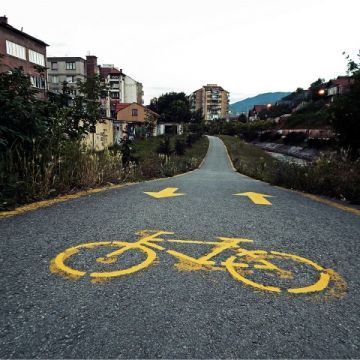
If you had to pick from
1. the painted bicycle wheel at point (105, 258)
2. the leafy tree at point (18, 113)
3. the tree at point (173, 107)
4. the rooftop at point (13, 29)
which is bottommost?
the painted bicycle wheel at point (105, 258)

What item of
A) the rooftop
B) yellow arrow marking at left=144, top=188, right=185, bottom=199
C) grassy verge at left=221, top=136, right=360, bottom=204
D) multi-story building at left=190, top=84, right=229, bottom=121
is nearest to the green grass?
grassy verge at left=221, top=136, right=360, bottom=204

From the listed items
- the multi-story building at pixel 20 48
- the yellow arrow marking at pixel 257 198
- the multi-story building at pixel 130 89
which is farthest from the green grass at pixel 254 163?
the multi-story building at pixel 130 89

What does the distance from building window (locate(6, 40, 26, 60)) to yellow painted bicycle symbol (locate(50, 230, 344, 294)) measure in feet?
136

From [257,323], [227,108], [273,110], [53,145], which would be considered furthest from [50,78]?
[227,108]

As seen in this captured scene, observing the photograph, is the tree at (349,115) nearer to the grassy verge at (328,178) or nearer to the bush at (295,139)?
the grassy verge at (328,178)

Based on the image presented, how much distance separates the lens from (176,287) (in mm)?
2457

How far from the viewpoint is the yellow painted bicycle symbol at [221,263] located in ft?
8.51

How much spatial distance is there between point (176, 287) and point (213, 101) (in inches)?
6870

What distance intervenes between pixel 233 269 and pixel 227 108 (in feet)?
592

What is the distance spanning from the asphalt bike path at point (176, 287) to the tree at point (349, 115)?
16.6ft

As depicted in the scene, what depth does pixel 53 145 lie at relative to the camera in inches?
242

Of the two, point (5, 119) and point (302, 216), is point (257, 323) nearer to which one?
point (302, 216)

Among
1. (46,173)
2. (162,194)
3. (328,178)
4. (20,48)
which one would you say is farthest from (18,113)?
(20,48)

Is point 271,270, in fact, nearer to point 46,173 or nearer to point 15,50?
point 46,173
